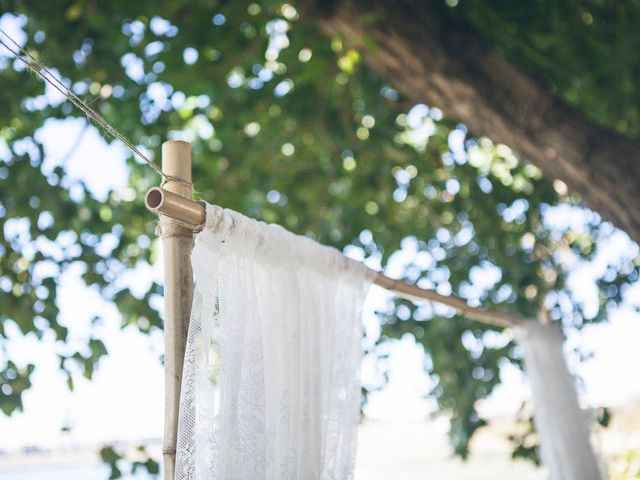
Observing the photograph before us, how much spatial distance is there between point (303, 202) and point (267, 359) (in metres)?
1.91

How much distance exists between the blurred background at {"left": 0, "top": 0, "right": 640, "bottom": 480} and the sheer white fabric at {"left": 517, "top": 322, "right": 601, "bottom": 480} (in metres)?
0.28

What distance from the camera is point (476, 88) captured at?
2.21m

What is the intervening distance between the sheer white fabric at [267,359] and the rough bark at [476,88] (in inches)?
36.5

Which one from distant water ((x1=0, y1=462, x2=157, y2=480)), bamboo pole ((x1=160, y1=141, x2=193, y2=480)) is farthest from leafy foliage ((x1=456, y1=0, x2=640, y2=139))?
distant water ((x1=0, y1=462, x2=157, y2=480))

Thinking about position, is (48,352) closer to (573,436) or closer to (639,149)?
(573,436)

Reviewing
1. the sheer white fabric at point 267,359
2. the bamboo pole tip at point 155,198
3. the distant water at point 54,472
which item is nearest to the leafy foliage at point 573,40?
the sheer white fabric at point 267,359

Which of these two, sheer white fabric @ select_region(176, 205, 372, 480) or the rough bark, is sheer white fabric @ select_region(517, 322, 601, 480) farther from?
sheer white fabric @ select_region(176, 205, 372, 480)

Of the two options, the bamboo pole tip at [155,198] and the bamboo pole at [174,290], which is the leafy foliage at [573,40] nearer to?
the bamboo pole at [174,290]

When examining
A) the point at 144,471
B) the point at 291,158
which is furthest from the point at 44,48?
the point at 144,471

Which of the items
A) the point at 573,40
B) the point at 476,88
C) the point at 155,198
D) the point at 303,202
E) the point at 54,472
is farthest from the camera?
the point at 54,472

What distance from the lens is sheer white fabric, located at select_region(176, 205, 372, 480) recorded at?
1027 millimetres

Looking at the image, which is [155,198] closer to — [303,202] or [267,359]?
[267,359]

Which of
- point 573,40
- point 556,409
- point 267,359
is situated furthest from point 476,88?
point 267,359

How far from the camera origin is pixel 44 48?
8.29 feet
